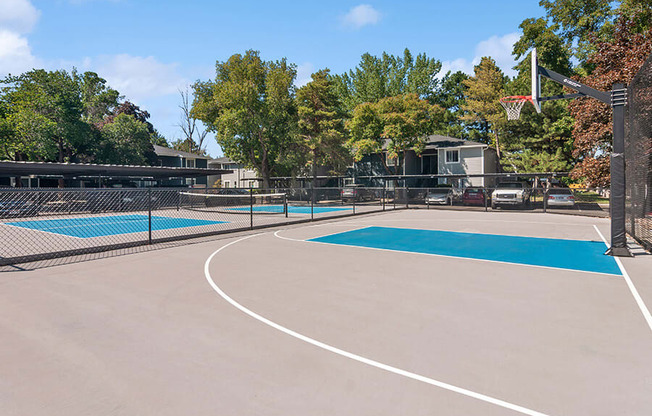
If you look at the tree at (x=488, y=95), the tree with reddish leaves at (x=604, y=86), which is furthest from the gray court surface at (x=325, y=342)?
the tree at (x=488, y=95)

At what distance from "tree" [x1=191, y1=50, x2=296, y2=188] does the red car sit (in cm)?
1810

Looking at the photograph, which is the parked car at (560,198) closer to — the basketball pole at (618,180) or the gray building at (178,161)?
the basketball pole at (618,180)

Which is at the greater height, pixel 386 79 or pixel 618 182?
pixel 386 79

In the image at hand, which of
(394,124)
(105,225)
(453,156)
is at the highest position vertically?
(394,124)

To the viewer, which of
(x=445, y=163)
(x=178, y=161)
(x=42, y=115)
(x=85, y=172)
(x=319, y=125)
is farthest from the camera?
(x=178, y=161)

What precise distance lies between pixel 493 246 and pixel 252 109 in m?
29.2

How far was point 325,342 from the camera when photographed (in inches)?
170

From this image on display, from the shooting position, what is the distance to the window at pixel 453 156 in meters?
38.8

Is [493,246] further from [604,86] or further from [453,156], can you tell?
[453,156]

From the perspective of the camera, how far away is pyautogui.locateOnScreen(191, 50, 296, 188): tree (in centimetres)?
3428

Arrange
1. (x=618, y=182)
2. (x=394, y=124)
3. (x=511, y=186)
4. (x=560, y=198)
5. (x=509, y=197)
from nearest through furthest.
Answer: (x=618, y=182)
(x=560, y=198)
(x=509, y=197)
(x=511, y=186)
(x=394, y=124)

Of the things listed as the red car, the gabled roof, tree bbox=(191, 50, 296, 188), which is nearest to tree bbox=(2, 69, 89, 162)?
tree bbox=(191, 50, 296, 188)

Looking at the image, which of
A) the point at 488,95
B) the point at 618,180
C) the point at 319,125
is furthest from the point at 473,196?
the point at 618,180

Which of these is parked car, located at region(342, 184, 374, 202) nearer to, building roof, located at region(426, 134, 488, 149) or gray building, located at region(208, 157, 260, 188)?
building roof, located at region(426, 134, 488, 149)
